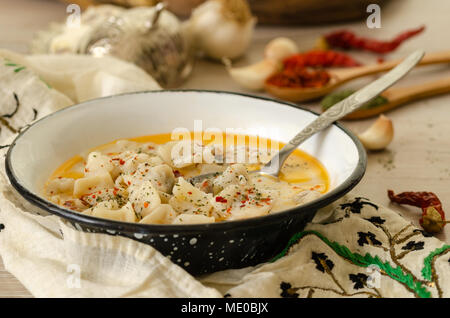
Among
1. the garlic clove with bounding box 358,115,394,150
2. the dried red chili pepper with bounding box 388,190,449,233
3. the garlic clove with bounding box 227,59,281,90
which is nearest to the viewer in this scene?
the dried red chili pepper with bounding box 388,190,449,233

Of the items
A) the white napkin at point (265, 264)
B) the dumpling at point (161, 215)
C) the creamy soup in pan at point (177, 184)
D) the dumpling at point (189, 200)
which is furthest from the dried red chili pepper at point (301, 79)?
the dumpling at point (161, 215)

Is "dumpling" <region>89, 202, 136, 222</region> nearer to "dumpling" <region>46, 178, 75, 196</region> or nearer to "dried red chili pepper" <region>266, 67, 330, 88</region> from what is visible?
"dumpling" <region>46, 178, 75, 196</region>

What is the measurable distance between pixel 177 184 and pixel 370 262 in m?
0.49

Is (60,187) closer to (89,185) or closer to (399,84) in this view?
(89,185)

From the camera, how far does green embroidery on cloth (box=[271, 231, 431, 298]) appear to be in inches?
47.3

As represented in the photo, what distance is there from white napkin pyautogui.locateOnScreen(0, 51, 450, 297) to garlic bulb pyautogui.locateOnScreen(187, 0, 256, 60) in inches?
65.0

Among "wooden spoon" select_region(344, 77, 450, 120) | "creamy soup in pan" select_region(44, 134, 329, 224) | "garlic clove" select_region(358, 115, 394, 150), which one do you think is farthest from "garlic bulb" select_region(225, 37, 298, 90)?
"creamy soup in pan" select_region(44, 134, 329, 224)

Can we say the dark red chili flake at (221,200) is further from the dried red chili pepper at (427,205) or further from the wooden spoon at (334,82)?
the wooden spoon at (334,82)

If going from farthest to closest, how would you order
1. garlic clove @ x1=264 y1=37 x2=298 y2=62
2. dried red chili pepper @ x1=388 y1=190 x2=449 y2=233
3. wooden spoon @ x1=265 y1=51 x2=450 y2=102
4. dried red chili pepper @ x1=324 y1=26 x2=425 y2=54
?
dried red chili pepper @ x1=324 y1=26 x2=425 y2=54 → garlic clove @ x1=264 y1=37 x2=298 y2=62 → wooden spoon @ x1=265 y1=51 x2=450 y2=102 → dried red chili pepper @ x1=388 y1=190 x2=449 y2=233

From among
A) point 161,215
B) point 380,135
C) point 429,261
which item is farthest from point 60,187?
point 380,135

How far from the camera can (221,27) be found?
299 centimetres

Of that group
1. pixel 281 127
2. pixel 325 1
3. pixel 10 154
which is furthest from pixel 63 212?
pixel 325 1

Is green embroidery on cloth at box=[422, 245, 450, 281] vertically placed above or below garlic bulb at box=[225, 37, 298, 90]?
below
